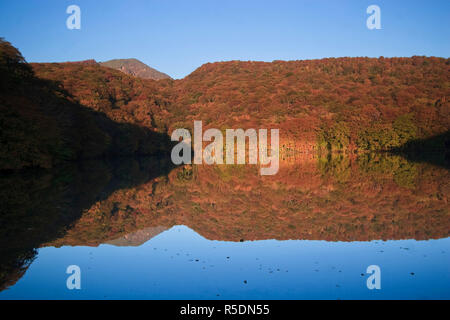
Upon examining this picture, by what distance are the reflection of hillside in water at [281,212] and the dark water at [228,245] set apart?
0.12 feet

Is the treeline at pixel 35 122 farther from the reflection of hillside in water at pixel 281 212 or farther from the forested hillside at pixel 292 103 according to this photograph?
the reflection of hillside in water at pixel 281 212

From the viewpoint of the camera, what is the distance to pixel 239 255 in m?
6.95

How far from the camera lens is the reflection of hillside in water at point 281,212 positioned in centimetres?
853

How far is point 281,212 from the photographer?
439 inches

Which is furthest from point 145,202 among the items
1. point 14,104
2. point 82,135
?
point 82,135

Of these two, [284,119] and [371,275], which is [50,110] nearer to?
[371,275]

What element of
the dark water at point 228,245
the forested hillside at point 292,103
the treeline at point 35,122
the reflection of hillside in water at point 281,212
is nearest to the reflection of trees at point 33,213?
the dark water at point 228,245

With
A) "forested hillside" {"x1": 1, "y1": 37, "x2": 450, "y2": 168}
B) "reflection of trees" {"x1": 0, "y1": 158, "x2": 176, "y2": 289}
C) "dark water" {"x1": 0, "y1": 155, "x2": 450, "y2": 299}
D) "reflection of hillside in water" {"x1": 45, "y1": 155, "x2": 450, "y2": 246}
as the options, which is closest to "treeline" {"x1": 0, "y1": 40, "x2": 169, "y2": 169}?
"forested hillside" {"x1": 1, "y1": 37, "x2": 450, "y2": 168}

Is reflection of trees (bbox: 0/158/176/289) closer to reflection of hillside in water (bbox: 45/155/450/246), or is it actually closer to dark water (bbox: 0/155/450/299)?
dark water (bbox: 0/155/450/299)

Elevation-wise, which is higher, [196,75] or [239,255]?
[196,75]

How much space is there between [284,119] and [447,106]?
27.4 metres

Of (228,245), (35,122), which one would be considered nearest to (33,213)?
(228,245)

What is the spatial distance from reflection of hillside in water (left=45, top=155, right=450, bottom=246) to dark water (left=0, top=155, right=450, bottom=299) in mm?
37
